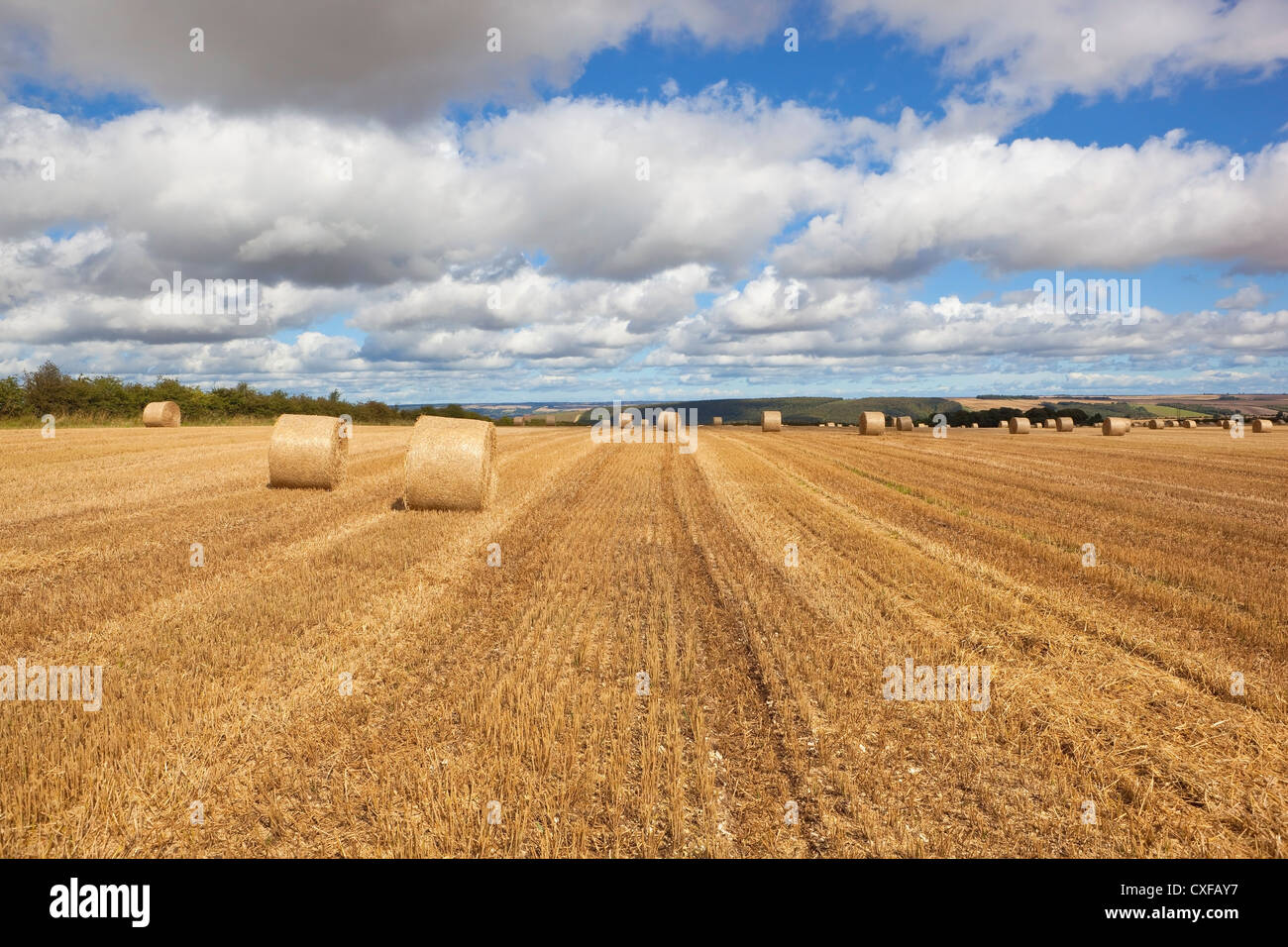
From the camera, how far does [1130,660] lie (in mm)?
6008

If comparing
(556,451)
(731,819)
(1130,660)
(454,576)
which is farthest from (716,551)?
(556,451)

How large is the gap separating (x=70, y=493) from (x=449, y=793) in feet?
54.0

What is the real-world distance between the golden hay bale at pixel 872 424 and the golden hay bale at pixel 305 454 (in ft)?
125

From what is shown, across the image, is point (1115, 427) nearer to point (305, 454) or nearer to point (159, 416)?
point (305, 454)

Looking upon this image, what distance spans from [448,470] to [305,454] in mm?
5184

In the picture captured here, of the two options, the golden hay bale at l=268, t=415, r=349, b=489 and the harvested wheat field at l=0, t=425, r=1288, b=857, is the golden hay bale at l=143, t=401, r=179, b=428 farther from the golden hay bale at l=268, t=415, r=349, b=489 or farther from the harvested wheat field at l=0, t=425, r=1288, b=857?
the harvested wheat field at l=0, t=425, r=1288, b=857

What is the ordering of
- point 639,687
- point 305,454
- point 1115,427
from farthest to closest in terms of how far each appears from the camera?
1. point 1115,427
2. point 305,454
3. point 639,687

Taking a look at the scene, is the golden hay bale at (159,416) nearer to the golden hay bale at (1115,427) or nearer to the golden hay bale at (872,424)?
the golden hay bale at (872,424)

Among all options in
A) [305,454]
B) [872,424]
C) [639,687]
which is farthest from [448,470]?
[872,424]

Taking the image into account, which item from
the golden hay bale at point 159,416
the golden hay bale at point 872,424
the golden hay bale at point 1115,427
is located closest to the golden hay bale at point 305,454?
the golden hay bale at point 159,416

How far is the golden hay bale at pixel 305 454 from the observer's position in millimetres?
15953

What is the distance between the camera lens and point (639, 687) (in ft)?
17.9

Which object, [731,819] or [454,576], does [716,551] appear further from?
[731,819]

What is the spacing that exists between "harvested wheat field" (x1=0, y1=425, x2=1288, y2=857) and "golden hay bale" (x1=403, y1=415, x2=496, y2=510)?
1.09m
